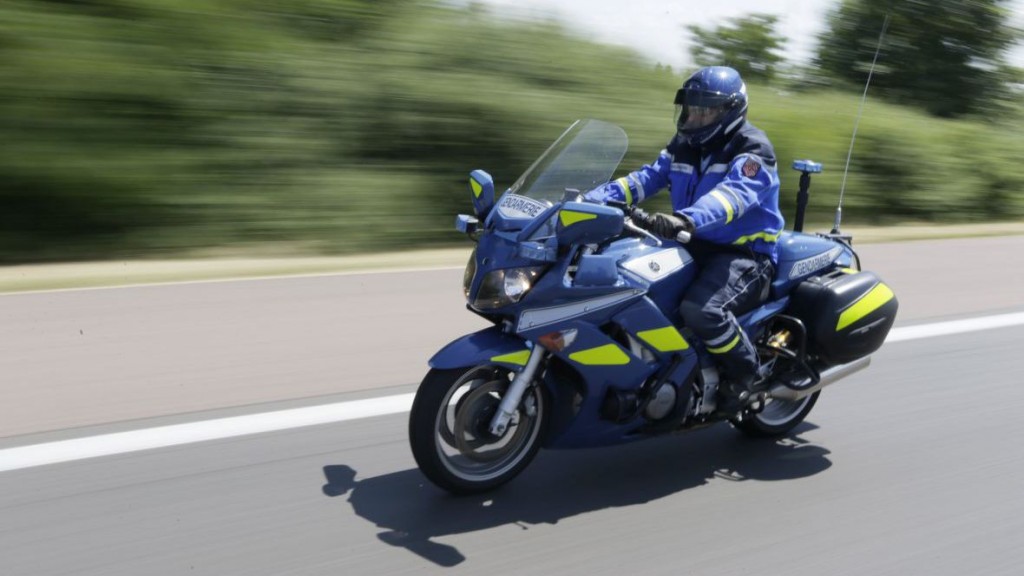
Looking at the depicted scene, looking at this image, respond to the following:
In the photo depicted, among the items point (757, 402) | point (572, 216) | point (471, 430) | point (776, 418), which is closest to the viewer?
point (572, 216)

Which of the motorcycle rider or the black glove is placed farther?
the motorcycle rider

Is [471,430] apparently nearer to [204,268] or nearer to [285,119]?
[204,268]

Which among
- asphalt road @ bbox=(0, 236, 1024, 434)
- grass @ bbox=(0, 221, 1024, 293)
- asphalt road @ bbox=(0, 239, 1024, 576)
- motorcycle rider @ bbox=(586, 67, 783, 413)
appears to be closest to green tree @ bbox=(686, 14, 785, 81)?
grass @ bbox=(0, 221, 1024, 293)

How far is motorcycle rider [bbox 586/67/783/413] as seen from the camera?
168 inches

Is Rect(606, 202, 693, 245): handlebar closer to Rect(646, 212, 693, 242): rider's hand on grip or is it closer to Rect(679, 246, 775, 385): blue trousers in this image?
Rect(646, 212, 693, 242): rider's hand on grip

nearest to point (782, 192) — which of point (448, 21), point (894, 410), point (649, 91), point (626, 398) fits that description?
point (649, 91)

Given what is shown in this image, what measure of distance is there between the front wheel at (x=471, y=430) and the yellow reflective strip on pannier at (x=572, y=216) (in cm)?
65

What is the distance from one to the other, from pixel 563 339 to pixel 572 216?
1.67ft

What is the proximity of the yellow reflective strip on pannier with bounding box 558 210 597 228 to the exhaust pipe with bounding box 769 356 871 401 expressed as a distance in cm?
144

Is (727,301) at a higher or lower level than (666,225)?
lower

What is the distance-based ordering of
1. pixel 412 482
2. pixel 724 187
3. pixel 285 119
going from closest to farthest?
1. pixel 724 187
2. pixel 412 482
3. pixel 285 119

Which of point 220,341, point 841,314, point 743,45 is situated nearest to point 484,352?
point 841,314

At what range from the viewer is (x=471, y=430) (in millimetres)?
4102

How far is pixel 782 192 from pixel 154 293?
7.47 meters
